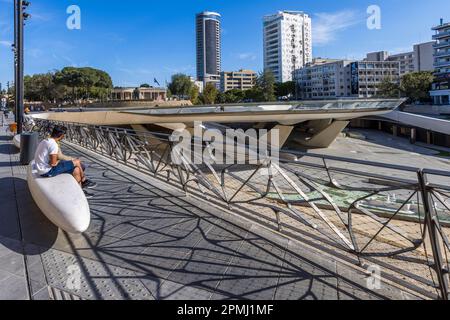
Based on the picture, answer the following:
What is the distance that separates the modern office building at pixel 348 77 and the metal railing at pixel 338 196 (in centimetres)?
8534

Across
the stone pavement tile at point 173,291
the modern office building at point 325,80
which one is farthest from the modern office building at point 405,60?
the stone pavement tile at point 173,291

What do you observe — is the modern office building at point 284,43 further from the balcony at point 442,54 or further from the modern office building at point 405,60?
the balcony at point 442,54

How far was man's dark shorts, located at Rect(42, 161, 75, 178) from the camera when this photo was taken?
175 inches

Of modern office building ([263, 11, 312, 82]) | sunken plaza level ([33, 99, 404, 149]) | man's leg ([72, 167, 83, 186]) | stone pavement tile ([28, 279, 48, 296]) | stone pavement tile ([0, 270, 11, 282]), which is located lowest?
stone pavement tile ([28, 279, 48, 296])

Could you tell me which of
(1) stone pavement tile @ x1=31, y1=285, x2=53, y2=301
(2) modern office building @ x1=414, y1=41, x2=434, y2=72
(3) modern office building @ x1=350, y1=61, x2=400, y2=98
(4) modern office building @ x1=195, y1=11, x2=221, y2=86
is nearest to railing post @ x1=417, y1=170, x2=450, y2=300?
(1) stone pavement tile @ x1=31, y1=285, x2=53, y2=301

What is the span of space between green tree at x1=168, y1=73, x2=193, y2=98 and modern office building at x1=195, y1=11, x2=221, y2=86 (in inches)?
4057

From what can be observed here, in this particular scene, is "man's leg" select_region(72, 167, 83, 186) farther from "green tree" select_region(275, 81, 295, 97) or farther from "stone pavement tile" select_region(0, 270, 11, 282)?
"green tree" select_region(275, 81, 295, 97)

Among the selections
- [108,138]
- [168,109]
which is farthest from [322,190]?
[168,109]

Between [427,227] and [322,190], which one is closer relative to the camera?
[427,227]

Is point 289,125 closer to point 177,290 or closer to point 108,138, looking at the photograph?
point 108,138

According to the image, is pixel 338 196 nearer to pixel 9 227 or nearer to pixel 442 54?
pixel 9 227

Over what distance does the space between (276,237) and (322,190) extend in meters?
0.73

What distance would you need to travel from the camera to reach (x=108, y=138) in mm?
9672

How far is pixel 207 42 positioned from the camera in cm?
18288
